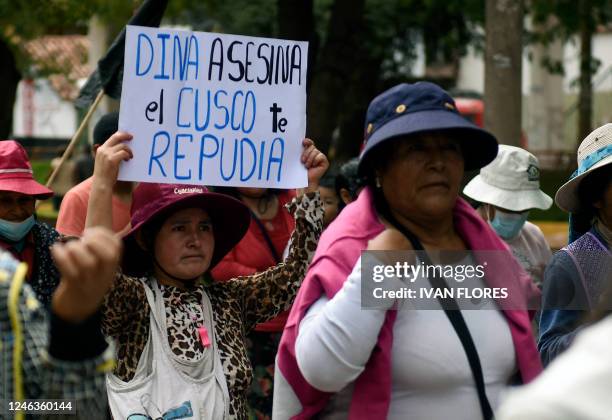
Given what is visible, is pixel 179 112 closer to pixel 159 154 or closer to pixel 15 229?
pixel 159 154

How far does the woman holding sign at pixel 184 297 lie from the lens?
A: 419 cm

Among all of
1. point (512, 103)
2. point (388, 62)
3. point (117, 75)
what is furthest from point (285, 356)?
point (388, 62)

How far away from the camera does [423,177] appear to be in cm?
355

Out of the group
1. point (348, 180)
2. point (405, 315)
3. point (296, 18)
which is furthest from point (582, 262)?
point (296, 18)

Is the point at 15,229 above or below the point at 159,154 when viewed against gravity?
below

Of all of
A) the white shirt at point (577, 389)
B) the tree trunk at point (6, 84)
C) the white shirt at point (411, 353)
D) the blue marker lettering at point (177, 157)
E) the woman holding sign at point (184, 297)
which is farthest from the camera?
the tree trunk at point (6, 84)

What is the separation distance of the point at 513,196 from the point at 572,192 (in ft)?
5.42

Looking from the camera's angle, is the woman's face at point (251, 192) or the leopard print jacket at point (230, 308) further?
the woman's face at point (251, 192)

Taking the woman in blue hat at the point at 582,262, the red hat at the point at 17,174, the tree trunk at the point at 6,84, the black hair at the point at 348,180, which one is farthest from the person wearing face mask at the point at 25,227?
the tree trunk at the point at 6,84

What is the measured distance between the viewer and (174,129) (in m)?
4.86

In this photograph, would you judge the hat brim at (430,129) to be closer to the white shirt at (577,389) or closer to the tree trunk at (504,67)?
the white shirt at (577,389)

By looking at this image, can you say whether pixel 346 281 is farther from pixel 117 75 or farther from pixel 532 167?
pixel 117 75

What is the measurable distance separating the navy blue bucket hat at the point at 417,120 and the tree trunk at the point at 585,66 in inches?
→ 532

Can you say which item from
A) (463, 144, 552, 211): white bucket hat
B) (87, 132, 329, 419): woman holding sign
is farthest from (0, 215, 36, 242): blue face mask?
(463, 144, 552, 211): white bucket hat
